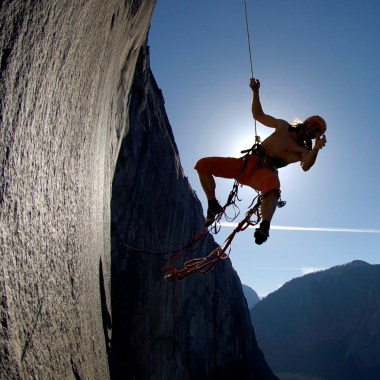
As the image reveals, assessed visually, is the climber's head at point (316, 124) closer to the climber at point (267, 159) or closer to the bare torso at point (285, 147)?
the climber at point (267, 159)

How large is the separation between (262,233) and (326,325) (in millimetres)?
120047

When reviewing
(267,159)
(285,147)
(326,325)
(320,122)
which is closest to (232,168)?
(267,159)

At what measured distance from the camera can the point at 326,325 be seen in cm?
11238

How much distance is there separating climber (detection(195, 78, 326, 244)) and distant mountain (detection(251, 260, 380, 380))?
103m

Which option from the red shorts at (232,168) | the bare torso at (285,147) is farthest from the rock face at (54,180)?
the bare torso at (285,147)

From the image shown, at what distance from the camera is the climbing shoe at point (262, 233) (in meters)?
5.62

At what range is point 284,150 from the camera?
253 inches

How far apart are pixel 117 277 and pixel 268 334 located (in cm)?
11947

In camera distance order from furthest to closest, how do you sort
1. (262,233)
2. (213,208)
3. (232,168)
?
(213,208), (232,168), (262,233)

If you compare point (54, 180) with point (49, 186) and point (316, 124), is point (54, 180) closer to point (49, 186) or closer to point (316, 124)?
point (49, 186)

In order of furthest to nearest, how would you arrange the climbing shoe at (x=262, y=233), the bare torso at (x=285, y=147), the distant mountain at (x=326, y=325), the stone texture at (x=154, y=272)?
the distant mountain at (x=326, y=325)
the stone texture at (x=154, y=272)
the bare torso at (x=285, y=147)
the climbing shoe at (x=262, y=233)

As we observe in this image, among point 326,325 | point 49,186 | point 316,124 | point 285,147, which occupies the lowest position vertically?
point 326,325

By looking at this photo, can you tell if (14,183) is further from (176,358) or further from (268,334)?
(268,334)

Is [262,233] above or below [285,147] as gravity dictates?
below
